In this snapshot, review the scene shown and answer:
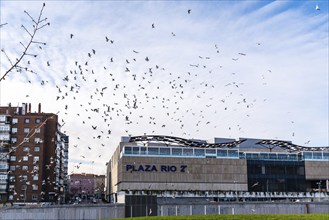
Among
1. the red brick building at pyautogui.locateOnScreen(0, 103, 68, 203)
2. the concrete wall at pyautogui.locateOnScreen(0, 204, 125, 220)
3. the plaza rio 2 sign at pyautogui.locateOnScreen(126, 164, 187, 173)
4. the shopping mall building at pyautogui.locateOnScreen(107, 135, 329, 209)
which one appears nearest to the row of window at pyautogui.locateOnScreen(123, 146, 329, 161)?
the shopping mall building at pyautogui.locateOnScreen(107, 135, 329, 209)

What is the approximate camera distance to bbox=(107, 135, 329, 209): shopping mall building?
100875 mm

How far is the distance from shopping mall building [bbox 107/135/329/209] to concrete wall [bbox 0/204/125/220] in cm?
4334

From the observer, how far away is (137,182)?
3952 inches

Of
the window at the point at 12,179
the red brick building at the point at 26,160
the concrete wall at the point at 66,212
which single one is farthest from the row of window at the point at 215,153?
the concrete wall at the point at 66,212

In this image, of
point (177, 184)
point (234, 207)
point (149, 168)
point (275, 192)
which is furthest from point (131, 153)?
point (234, 207)

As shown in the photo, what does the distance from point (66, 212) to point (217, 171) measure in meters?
61.4

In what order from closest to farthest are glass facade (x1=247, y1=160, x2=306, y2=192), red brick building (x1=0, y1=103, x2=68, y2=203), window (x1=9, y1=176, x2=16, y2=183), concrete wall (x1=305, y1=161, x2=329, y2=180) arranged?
1. red brick building (x1=0, y1=103, x2=68, y2=203)
2. window (x1=9, y1=176, x2=16, y2=183)
3. glass facade (x1=247, y1=160, x2=306, y2=192)
4. concrete wall (x1=305, y1=161, x2=329, y2=180)

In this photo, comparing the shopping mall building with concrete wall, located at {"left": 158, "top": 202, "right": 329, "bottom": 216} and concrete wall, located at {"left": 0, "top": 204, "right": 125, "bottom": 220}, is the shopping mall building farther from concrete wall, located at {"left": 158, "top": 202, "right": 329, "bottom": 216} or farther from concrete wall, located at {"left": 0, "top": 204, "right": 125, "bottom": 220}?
concrete wall, located at {"left": 0, "top": 204, "right": 125, "bottom": 220}

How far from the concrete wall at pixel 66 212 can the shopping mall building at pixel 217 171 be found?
43.3m

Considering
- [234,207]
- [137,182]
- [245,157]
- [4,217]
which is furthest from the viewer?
[245,157]

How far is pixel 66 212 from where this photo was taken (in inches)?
1962

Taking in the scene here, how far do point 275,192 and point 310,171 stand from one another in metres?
12.4

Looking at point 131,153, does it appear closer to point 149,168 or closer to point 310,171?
point 149,168

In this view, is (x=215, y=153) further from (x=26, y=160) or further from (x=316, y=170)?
(x=26, y=160)
